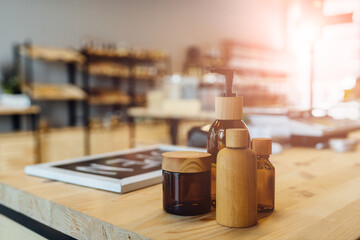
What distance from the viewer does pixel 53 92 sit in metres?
5.47

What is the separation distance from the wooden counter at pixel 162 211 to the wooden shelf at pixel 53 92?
4.61 meters

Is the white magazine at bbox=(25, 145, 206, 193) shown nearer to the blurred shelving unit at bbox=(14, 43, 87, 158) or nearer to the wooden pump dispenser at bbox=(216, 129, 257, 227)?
the wooden pump dispenser at bbox=(216, 129, 257, 227)

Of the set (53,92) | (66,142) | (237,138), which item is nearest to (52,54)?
(53,92)

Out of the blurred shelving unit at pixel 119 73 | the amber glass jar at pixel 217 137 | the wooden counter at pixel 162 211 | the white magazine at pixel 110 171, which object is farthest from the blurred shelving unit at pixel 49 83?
the amber glass jar at pixel 217 137

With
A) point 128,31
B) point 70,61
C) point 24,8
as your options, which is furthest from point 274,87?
point 24,8

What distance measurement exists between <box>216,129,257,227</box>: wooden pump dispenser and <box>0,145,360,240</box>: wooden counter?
2 cm

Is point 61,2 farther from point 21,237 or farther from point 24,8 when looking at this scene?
point 21,237

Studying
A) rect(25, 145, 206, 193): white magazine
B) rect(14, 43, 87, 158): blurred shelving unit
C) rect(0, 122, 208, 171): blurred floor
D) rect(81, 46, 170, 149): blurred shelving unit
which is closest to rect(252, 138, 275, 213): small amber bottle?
rect(25, 145, 206, 193): white magazine

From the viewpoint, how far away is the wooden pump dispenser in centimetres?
58

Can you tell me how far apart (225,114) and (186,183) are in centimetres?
15

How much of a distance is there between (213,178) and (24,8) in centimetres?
590

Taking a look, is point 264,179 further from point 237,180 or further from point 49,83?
point 49,83

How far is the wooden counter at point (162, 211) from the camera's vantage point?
581mm

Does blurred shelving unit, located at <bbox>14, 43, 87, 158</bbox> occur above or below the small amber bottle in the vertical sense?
above
